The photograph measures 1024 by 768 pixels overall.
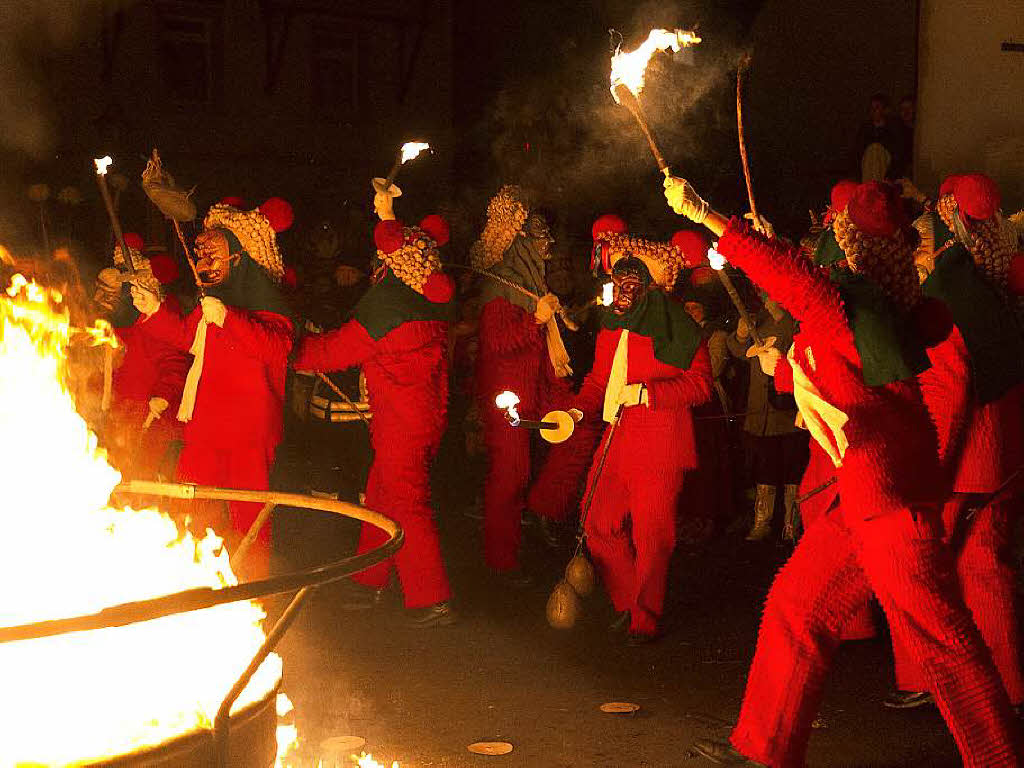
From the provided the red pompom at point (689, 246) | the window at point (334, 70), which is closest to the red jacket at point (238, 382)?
the red pompom at point (689, 246)

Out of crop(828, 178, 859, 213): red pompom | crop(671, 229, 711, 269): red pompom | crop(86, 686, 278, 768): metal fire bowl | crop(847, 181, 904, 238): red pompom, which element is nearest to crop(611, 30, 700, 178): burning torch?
crop(847, 181, 904, 238): red pompom

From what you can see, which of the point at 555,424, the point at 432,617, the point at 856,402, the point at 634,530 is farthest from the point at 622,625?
the point at 856,402

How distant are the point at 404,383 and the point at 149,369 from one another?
Result: 2.31 metres

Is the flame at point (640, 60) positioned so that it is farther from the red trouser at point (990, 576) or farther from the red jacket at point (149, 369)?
the red jacket at point (149, 369)

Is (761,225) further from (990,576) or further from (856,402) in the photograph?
(990,576)

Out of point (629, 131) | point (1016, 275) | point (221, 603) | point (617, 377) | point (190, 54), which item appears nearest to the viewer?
point (221, 603)

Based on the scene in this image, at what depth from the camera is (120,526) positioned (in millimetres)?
3824

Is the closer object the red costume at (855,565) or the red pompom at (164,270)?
the red costume at (855,565)

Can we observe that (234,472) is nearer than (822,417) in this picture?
No

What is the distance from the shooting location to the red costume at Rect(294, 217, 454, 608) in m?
6.91

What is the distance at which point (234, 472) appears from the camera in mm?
6570

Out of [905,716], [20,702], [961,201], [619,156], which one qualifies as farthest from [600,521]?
[619,156]

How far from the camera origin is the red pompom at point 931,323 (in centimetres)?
434

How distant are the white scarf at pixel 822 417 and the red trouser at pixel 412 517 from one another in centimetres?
291
